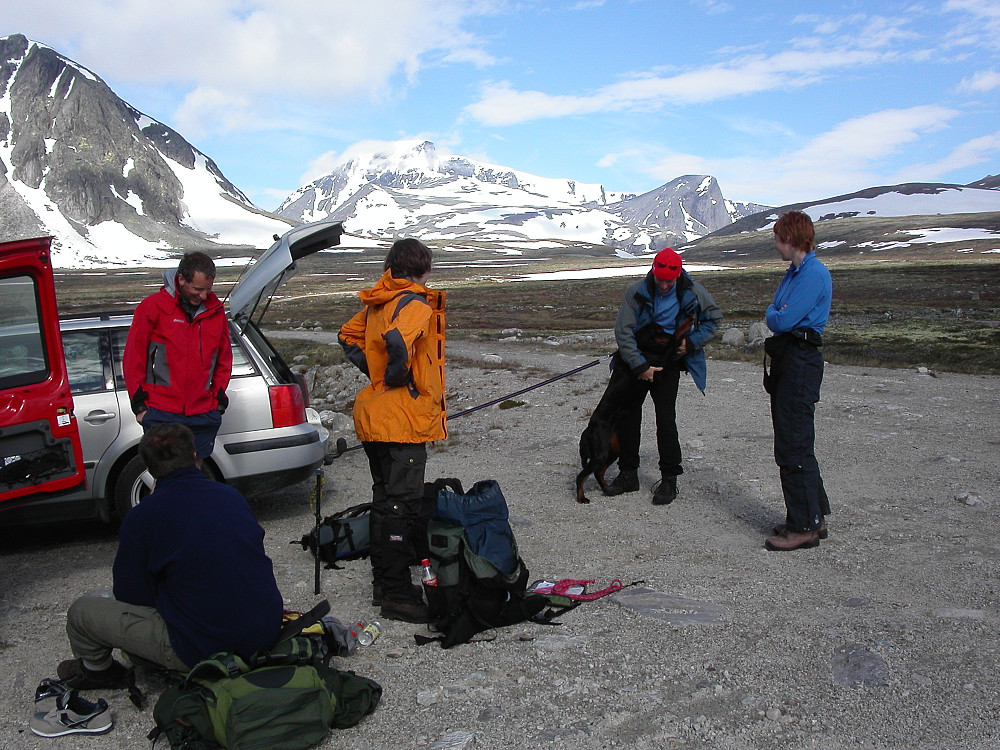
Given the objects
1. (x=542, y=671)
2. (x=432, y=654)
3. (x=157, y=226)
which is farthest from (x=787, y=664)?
(x=157, y=226)

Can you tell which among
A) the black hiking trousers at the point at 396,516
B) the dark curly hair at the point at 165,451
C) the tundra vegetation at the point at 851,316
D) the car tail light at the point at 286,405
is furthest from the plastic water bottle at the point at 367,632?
the tundra vegetation at the point at 851,316

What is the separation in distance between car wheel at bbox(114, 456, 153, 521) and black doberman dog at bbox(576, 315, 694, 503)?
357cm

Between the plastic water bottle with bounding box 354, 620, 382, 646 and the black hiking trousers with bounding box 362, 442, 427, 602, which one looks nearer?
the plastic water bottle with bounding box 354, 620, 382, 646

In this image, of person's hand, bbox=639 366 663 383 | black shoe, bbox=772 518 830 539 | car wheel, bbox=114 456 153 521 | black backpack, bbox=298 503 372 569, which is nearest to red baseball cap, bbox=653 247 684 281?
person's hand, bbox=639 366 663 383

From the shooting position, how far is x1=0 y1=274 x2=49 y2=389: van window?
454 cm

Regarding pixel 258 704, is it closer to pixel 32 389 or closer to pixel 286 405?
pixel 32 389

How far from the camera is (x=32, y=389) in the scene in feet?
15.0

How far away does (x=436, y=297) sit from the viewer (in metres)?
4.94

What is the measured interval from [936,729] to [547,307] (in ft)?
127

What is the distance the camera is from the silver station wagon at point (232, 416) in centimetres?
580

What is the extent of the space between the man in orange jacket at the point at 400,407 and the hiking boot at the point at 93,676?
56.5 inches

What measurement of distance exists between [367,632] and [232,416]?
253 centimetres

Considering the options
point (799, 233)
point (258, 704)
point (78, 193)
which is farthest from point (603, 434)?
point (78, 193)

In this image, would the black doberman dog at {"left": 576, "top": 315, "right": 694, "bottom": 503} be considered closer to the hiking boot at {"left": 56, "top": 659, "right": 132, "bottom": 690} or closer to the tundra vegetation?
the hiking boot at {"left": 56, "top": 659, "right": 132, "bottom": 690}
